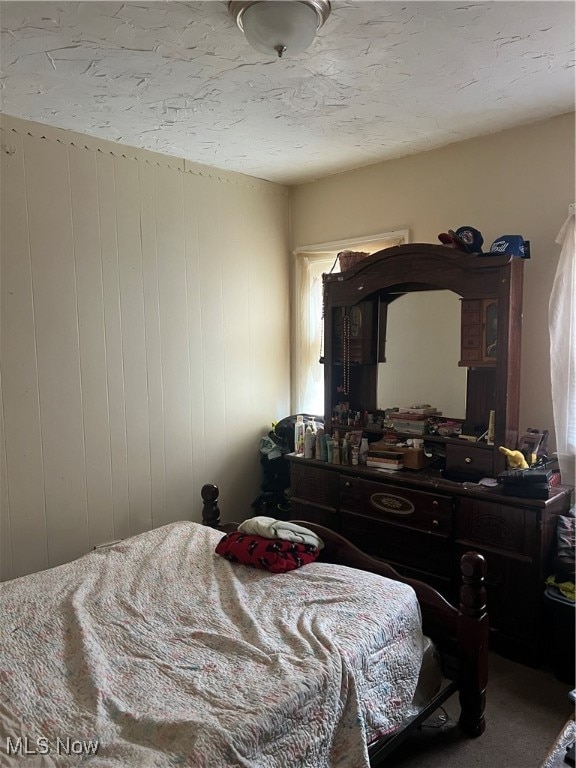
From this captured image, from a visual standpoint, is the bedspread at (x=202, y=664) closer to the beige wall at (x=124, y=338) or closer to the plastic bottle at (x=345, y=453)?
the beige wall at (x=124, y=338)

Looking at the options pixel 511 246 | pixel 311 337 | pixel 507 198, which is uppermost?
pixel 507 198

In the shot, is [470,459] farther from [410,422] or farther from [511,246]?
[511,246]

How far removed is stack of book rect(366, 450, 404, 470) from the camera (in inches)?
121

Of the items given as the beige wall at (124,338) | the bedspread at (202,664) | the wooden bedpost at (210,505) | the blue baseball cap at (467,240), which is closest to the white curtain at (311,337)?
the beige wall at (124,338)

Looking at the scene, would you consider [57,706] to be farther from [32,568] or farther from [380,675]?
[32,568]

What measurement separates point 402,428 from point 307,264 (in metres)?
1.50

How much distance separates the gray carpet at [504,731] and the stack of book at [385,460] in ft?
3.56

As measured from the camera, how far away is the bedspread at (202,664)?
1340 mm

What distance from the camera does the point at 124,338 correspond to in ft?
10.6

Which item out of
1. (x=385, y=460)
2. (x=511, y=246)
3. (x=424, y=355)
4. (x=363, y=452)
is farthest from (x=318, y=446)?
(x=511, y=246)

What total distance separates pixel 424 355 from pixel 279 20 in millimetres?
1946

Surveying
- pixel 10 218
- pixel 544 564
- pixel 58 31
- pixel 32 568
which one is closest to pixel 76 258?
pixel 10 218

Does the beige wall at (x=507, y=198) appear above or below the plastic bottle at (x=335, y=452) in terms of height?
above

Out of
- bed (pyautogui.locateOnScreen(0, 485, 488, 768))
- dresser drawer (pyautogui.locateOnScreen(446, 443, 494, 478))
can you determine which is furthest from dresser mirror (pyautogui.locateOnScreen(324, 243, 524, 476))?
bed (pyautogui.locateOnScreen(0, 485, 488, 768))
